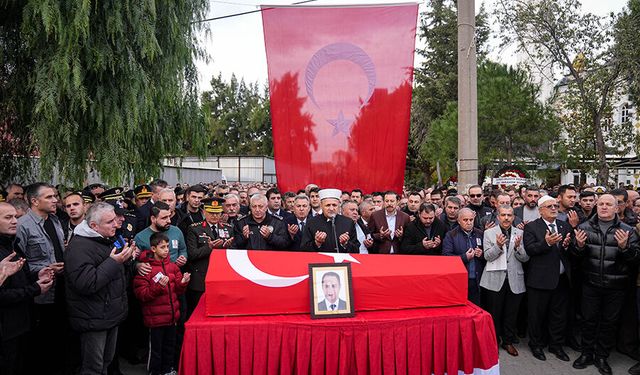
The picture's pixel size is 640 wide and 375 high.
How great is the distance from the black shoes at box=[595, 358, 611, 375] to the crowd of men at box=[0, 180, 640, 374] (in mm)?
10

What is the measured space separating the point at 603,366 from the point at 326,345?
320cm

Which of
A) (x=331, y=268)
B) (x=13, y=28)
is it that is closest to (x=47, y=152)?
(x=13, y=28)

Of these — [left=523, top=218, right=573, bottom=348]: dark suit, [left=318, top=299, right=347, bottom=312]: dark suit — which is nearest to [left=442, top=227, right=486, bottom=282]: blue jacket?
[left=523, top=218, right=573, bottom=348]: dark suit

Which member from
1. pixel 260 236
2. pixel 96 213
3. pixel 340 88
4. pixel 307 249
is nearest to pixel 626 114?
pixel 340 88

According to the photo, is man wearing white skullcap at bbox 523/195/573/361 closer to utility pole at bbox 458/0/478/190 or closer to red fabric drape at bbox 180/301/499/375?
red fabric drape at bbox 180/301/499/375

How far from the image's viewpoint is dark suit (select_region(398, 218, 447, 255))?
538 cm

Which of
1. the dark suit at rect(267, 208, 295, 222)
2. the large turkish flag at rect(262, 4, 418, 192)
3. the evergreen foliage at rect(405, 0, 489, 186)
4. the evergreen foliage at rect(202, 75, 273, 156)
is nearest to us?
the dark suit at rect(267, 208, 295, 222)

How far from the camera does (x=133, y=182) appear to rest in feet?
21.9

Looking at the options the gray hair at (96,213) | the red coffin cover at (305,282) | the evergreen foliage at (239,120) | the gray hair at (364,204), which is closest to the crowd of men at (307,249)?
the gray hair at (96,213)

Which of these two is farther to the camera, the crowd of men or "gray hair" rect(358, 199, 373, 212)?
"gray hair" rect(358, 199, 373, 212)

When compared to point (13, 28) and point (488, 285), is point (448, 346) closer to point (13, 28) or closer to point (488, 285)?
point (488, 285)

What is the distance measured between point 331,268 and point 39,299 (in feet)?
9.00

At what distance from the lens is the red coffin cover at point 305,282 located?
11.2 feet

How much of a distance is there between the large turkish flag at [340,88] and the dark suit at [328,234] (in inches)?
86.0
